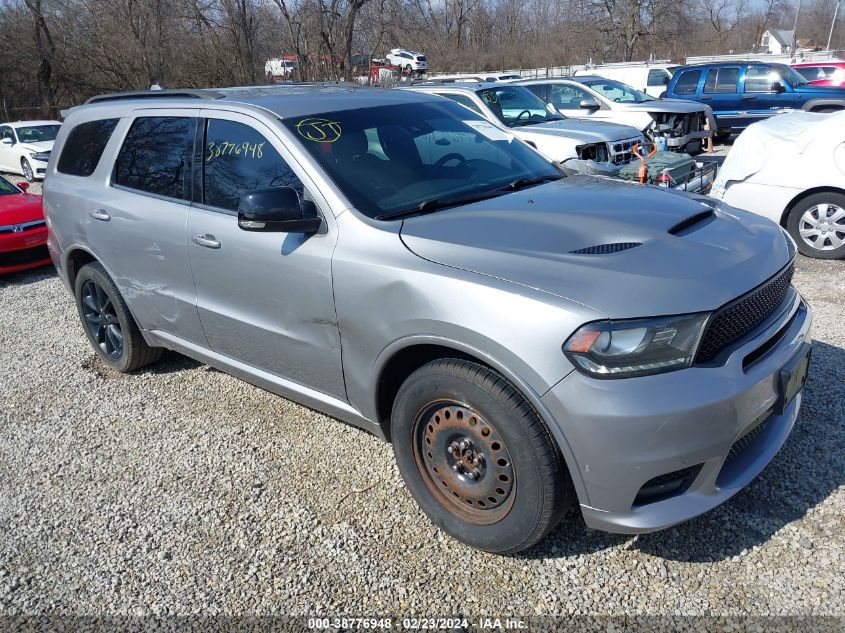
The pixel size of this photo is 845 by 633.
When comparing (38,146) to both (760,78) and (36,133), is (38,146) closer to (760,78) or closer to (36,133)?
(36,133)

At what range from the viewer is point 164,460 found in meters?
3.73

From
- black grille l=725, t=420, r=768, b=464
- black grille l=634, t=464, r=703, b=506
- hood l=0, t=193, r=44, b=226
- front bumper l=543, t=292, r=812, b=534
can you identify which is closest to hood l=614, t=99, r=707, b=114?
hood l=0, t=193, r=44, b=226

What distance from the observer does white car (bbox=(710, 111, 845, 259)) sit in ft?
20.2

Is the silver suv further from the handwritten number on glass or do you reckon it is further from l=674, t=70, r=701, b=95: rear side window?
l=674, t=70, r=701, b=95: rear side window

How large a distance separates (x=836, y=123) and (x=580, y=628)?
19.5ft

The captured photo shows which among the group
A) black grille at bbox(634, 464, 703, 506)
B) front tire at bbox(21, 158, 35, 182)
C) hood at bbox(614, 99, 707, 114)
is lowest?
front tire at bbox(21, 158, 35, 182)

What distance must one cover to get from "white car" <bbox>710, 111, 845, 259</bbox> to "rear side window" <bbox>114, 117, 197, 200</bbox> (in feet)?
17.7

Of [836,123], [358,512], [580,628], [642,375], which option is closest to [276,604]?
[358,512]

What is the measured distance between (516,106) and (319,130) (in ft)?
23.2

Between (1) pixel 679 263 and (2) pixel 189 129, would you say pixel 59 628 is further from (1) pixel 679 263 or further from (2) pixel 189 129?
(1) pixel 679 263

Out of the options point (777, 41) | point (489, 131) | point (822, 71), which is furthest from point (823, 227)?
point (777, 41)

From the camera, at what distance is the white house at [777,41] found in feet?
191

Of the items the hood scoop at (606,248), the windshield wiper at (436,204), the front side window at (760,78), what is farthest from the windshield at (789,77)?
the hood scoop at (606,248)

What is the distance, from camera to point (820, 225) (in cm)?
629
